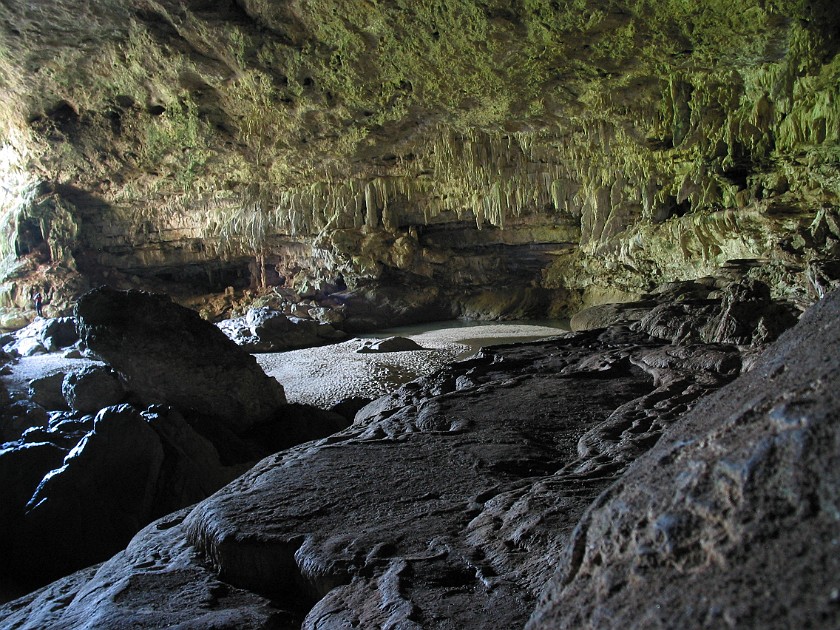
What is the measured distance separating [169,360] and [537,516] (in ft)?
21.7

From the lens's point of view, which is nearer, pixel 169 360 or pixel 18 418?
pixel 18 418

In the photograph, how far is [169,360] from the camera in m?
7.79

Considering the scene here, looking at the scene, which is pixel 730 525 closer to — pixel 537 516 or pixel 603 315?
pixel 537 516

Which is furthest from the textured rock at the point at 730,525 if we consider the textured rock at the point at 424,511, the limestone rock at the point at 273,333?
the limestone rock at the point at 273,333

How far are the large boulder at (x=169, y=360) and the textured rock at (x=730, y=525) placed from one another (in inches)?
279

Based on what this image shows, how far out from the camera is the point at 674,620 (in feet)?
3.14

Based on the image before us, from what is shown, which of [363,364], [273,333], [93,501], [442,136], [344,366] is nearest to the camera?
[93,501]

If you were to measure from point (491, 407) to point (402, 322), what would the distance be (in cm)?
1399

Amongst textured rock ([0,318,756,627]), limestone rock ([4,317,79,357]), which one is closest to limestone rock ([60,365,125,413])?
textured rock ([0,318,756,627])

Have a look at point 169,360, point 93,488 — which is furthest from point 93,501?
point 169,360

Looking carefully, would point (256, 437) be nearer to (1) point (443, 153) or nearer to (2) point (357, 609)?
(2) point (357, 609)

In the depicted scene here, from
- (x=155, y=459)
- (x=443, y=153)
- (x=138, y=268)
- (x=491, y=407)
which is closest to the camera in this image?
(x=491, y=407)

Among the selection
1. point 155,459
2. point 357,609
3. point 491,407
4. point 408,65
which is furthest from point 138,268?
point 357,609

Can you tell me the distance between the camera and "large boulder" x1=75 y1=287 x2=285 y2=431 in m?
7.71
